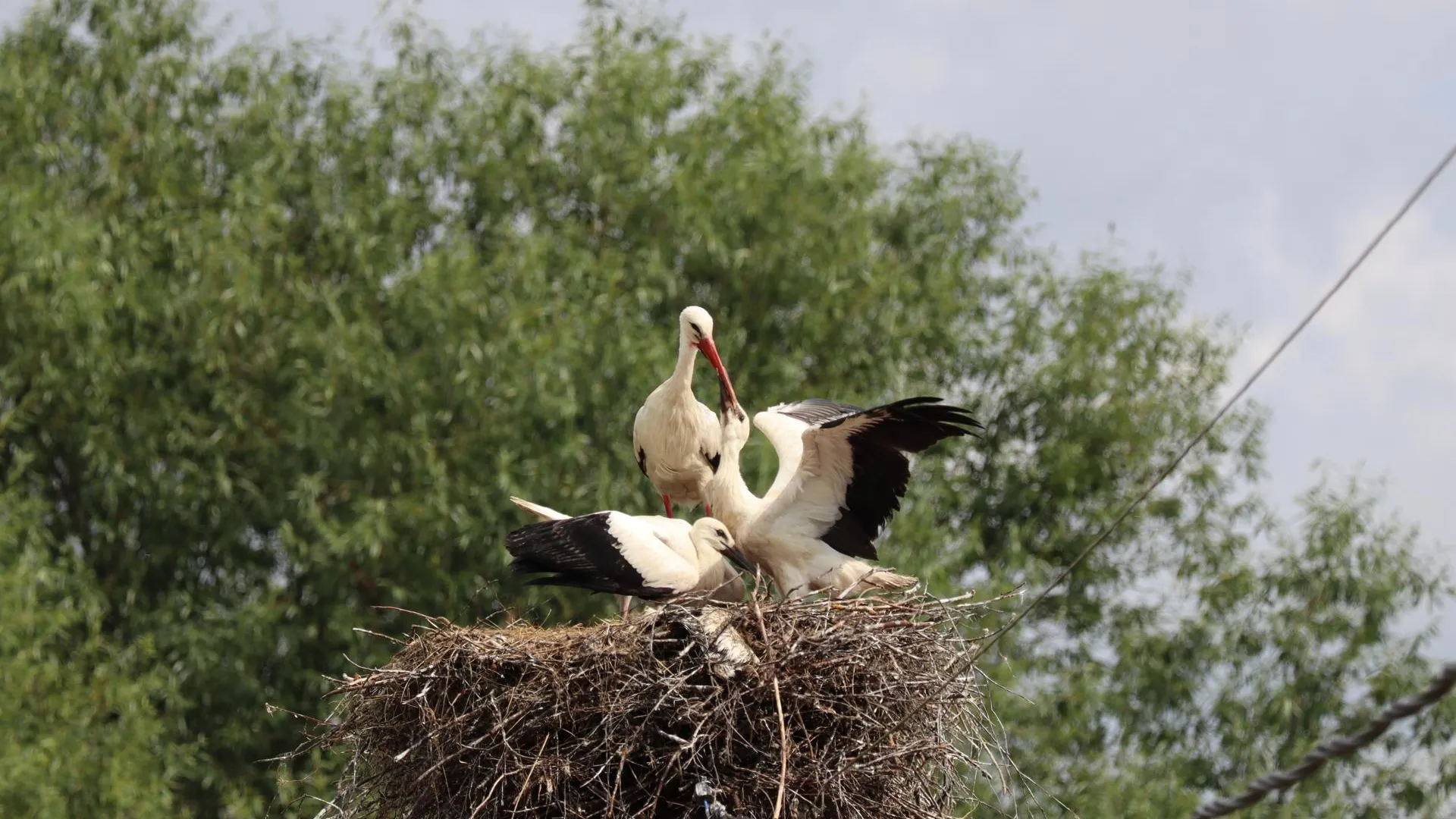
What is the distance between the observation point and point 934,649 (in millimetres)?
6441

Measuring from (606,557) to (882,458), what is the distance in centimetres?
103

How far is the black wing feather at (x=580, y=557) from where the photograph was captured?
6891mm

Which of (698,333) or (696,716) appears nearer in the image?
(696,716)

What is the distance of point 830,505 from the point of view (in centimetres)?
731

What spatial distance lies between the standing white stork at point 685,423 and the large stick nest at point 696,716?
1483 mm

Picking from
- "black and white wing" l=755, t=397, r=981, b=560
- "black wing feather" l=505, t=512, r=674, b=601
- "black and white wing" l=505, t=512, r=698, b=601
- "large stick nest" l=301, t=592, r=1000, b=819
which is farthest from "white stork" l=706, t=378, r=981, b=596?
"large stick nest" l=301, t=592, r=1000, b=819

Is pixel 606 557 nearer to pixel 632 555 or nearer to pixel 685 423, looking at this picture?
pixel 632 555

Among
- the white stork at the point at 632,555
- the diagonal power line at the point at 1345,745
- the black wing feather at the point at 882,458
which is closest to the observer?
the diagonal power line at the point at 1345,745

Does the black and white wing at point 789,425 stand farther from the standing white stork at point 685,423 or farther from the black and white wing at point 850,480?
the standing white stork at point 685,423

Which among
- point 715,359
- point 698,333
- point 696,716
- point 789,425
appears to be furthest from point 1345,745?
point 789,425

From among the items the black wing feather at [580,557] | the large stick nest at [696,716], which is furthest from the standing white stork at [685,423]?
the large stick nest at [696,716]

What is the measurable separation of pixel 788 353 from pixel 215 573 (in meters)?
4.67

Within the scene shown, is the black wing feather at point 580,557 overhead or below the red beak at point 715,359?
below

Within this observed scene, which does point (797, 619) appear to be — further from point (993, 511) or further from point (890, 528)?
point (993, 511)
